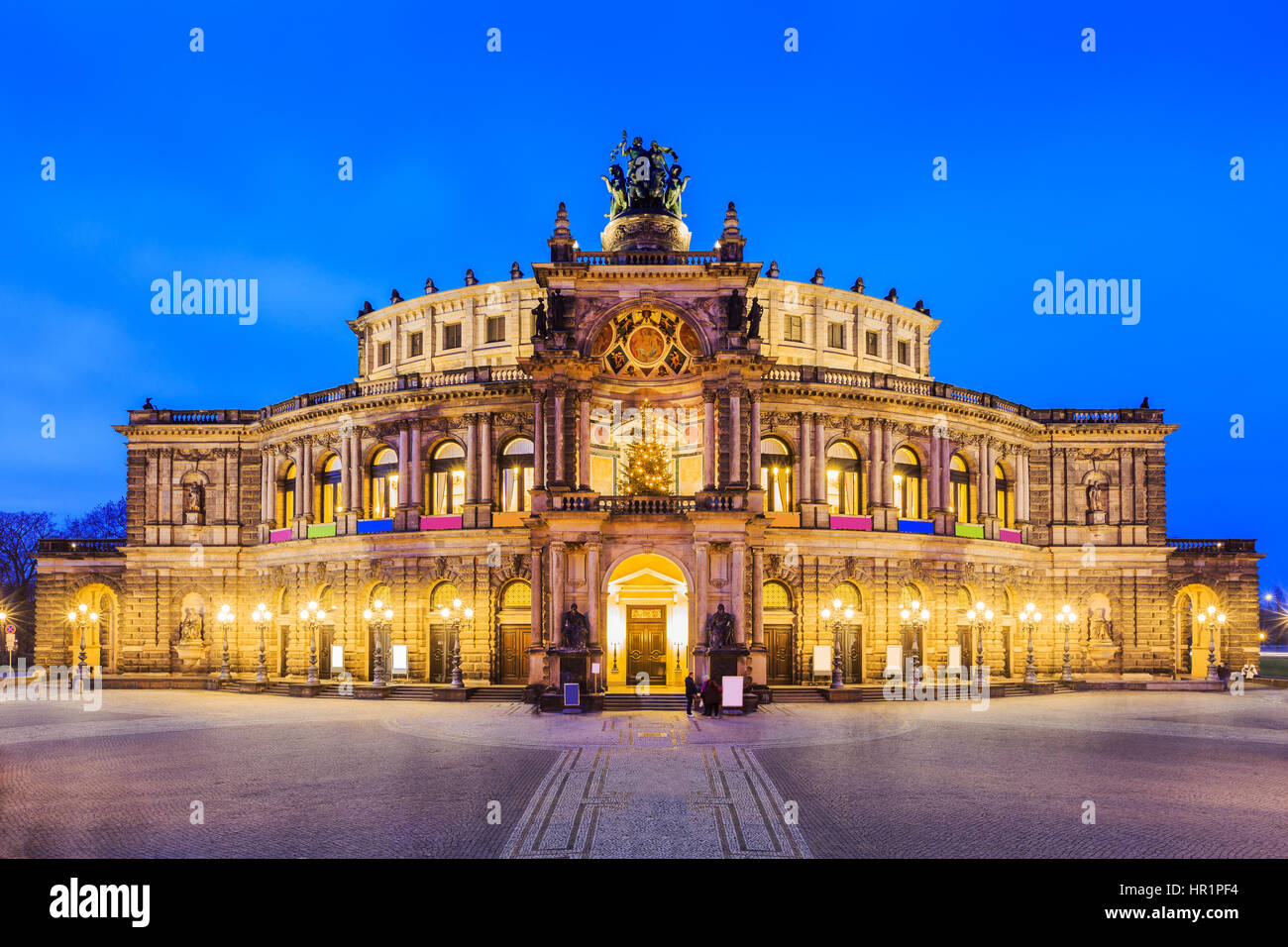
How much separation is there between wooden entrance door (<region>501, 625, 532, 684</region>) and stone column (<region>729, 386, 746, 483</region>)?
14.4 m

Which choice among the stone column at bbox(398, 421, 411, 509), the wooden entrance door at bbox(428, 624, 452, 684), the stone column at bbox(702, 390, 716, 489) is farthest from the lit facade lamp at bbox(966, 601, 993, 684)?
the stone column at bbox(398, 421, 411, 509)

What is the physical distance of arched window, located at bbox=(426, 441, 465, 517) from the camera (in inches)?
1984

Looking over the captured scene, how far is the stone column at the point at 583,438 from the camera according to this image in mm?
42156

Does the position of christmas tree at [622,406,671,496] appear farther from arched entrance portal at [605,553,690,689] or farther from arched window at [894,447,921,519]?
arched window at [894,447,921,519]

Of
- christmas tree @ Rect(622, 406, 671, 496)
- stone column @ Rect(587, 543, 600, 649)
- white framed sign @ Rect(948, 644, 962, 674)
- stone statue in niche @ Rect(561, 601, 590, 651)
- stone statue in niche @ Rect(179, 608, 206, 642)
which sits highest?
christmas tree @ Rect(622, 406, 671, 496)

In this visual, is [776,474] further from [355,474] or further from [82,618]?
[82,618]

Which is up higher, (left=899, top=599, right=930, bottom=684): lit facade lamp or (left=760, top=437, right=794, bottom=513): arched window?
(left=760, top=437, right=794, bottom=513): arched window

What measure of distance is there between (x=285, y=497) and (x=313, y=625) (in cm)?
939

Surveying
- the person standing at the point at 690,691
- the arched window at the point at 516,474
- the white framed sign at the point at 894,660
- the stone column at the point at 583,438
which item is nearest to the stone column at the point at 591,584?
the stone column at the point at 583,438

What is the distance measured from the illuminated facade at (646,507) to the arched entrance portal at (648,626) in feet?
0.46

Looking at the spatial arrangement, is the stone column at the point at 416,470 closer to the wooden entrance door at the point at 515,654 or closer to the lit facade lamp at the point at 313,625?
the lit facade lamp at the point at 313,625

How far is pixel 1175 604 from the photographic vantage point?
55.9 m

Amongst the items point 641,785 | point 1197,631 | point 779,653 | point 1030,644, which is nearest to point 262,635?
point 779,653
